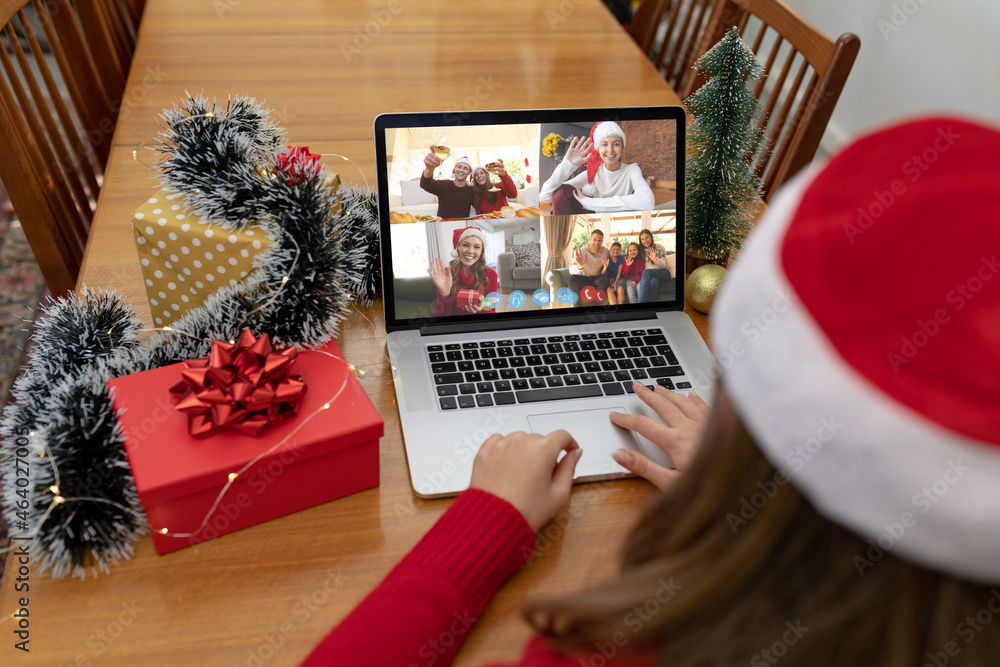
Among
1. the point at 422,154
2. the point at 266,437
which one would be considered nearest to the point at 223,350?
the point at 266,437

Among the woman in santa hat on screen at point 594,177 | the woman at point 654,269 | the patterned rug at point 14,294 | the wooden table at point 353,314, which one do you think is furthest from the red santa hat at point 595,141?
the patterned rug at point 14,294

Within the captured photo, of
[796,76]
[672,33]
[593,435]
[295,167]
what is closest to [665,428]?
[593,435]

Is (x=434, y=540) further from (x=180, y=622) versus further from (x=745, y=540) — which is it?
(x=745, y=540)

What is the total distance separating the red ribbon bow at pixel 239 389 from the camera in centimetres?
61

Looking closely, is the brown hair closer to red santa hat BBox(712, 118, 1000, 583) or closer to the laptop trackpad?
red santa hat BBox(712, 118, 1000, 583)

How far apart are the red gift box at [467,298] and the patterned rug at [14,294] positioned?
133cm

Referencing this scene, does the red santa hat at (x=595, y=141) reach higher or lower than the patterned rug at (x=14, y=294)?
higher

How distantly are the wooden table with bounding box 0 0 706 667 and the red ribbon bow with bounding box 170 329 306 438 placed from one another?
11cm

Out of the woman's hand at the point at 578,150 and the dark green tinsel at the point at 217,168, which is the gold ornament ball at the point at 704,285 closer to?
the woman's hand at the point at 578,150

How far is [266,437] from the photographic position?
0.63 metres

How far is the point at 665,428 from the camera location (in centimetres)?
74

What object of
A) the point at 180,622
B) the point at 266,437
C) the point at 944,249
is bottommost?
the point at 180,622

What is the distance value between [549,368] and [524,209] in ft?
Result: 0.63

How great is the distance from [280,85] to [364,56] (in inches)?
8.3
